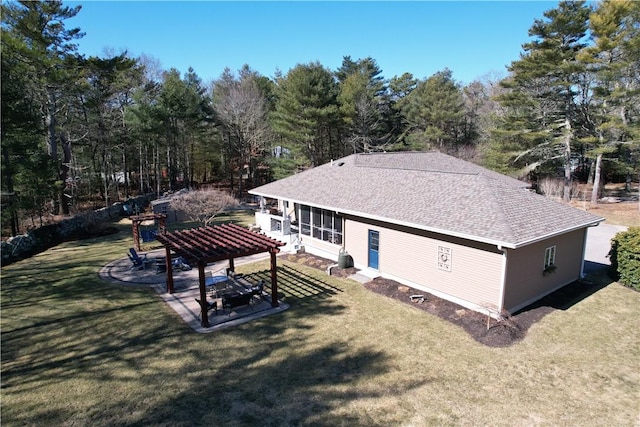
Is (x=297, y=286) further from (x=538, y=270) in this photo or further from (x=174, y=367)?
(x=538, y=270)

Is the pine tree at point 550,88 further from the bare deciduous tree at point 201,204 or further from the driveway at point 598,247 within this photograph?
the bare deciduous tree at point 201,204

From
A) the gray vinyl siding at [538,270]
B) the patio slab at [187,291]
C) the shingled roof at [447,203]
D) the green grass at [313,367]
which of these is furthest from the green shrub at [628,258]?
the patio slab at [187,291]

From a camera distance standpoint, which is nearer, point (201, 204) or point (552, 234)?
point (552, 234)

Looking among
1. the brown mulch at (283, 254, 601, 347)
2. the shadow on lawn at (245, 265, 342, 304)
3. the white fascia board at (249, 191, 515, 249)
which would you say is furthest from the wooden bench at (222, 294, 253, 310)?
the white fascia board at (249, 191, 515, 249)

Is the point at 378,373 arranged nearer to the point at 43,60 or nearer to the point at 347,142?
the point at 43,60

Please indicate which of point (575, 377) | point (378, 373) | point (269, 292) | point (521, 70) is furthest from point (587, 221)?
point (521, 70)

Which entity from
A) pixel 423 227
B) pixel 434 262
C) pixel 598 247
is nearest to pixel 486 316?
pixel 434 262
